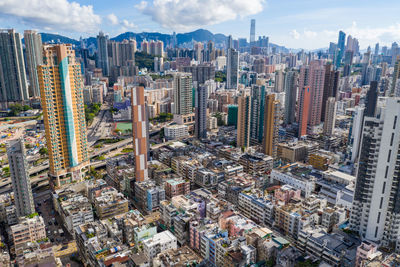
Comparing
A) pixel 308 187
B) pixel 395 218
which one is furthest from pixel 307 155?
pixel 395 218

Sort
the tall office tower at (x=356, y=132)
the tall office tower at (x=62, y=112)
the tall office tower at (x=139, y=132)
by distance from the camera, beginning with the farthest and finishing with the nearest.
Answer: the tall office tower at (x=356, y=132), the tall office tower at (x=62, y=112), the tall office tower at (x=139, y=132)

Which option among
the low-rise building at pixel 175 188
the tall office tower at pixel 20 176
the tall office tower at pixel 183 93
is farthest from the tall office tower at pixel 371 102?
the tall office tower at pixel 20 176

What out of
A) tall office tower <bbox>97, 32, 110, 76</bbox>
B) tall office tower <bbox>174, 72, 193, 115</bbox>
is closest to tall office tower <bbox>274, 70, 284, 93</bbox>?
tall office tower <bbox>174, 72, 193, 115</bbox>

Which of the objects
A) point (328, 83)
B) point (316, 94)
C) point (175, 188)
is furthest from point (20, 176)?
point (328, 83)

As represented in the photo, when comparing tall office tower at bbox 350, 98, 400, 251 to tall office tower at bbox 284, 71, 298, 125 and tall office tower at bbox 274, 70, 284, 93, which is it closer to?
tall office tower at bbox 284, 71, 298, 125

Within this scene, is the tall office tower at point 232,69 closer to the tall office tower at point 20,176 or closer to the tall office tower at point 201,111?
the tall office tower at point 201,111

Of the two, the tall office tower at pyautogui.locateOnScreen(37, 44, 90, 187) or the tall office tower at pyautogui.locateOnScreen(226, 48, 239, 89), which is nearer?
the tall office tower at pyautogui.locateOnScreen(37, 44, 90, 187)
